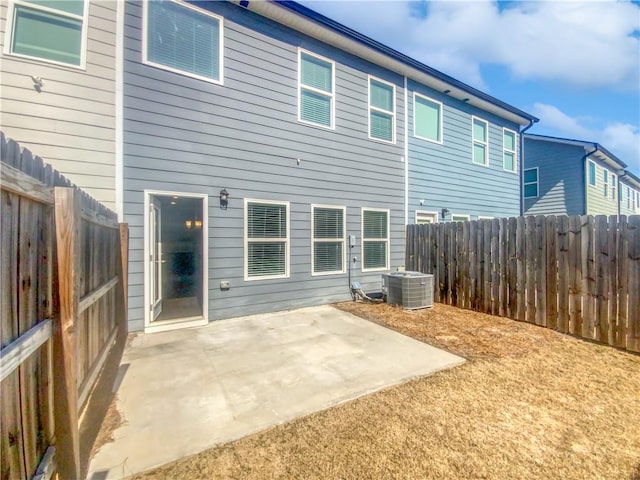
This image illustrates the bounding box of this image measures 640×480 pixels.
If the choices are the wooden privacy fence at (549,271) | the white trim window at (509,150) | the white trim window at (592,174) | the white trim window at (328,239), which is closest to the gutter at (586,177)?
the white trim window at (592,174)

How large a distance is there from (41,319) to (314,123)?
229 inches

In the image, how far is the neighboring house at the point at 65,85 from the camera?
388 centimetres

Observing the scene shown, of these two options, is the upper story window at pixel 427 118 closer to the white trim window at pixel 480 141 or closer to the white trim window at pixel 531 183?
the white trim window at pixel 480 141

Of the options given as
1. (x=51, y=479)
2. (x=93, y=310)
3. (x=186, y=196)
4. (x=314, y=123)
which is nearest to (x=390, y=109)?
(x=314, y=123)

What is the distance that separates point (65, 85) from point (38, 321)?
4177 mm

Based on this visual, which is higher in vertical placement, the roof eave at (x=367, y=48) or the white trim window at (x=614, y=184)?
the roof eave at (x=367, y=48)

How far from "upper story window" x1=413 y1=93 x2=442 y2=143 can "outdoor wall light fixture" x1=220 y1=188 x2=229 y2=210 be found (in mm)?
5483

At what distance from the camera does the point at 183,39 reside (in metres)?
5.02

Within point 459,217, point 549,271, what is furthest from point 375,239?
point 459,217

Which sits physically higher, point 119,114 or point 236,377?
point 119,114

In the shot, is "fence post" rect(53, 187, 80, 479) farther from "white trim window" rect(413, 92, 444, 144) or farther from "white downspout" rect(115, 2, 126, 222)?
"white trim window" rect(413, 92, 444, 144)

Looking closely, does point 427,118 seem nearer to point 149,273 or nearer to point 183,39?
point 183,39

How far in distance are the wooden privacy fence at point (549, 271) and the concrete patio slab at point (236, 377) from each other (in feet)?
8.26

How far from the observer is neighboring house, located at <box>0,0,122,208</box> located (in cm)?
388
